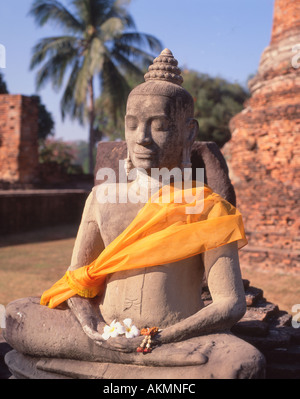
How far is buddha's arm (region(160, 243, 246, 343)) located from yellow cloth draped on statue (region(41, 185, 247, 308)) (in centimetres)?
7

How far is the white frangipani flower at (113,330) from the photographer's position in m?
2.17

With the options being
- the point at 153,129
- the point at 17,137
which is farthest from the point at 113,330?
the point at 17,137

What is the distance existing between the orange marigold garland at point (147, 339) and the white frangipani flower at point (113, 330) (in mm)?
103

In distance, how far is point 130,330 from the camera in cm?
217

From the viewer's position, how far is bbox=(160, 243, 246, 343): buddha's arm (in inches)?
83.4

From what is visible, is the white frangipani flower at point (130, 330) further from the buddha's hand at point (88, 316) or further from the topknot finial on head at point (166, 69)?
the topknot finial on head at point (166, 69)

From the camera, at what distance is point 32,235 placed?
1123 cm

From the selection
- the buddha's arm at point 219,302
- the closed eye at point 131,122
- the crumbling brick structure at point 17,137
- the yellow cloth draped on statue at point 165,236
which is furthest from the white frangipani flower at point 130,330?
the crumbling brick structure at point 17,137

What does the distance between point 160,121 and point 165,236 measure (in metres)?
0.60

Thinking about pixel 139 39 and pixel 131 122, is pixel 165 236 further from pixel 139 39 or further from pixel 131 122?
pixel 139 39

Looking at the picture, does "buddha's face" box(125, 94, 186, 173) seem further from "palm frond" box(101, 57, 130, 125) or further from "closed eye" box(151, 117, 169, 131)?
"palm frond" box(101, 57, 130, 125)

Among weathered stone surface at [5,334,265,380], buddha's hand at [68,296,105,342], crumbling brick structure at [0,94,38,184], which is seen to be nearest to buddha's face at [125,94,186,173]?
buddha's hand at [68,296,105,342]

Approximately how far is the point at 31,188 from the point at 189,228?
42.6 ft
